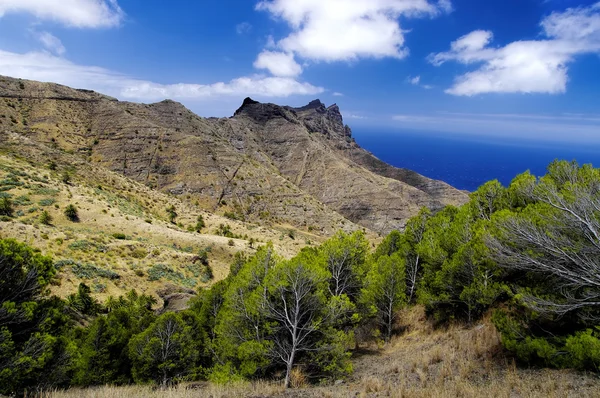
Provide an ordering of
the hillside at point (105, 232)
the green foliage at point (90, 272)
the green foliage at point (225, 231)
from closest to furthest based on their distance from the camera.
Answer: the green foliage at point (90, 272)
the hillside at point (105, 232)
the green foliage at point (225, 231)

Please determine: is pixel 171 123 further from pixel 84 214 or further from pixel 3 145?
pixel 84 214

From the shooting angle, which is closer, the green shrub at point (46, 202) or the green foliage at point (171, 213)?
the green shrub at point (46, 202)

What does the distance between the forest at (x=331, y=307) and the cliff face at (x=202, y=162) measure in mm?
52253

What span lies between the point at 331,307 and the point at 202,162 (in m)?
71.4

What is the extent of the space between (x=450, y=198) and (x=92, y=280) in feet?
397

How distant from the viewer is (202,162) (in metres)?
77.9

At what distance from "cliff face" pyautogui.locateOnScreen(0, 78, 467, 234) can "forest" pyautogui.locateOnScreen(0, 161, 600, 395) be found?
52.3 metres

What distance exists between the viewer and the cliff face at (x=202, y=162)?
71.6 m

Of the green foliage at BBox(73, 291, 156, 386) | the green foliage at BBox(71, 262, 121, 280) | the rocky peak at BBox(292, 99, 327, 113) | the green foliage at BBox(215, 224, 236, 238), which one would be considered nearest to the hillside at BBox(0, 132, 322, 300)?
the green foliage at BBox(71, 262, 121, 280)

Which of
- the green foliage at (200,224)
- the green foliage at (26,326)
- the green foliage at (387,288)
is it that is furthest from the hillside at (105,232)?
the green foliage at (387,288)

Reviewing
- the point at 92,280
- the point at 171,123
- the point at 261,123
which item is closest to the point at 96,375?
the point at 92,280

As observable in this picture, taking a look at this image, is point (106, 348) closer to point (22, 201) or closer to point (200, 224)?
point (22, 201)

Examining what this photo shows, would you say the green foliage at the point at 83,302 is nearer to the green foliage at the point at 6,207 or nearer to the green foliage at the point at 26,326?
the green foliage at the point at 26,326

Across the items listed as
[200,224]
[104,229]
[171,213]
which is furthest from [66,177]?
[200,224]
